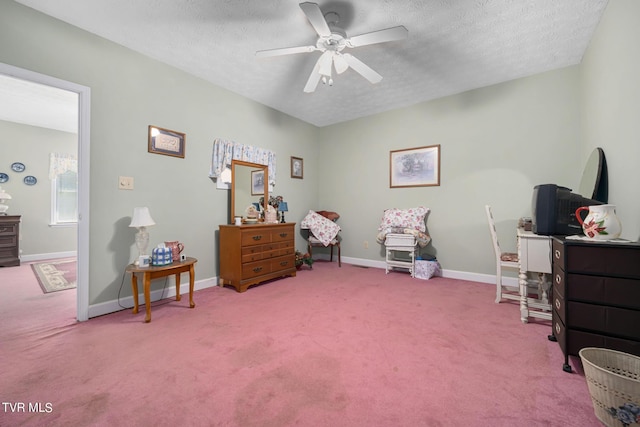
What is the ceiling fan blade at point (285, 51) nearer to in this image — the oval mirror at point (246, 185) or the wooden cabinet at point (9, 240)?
the oval mirror at point (246, 185)

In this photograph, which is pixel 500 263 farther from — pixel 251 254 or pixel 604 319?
pixel 251 254

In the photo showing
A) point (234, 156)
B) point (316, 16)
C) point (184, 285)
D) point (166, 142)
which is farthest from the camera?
point (234, 156)

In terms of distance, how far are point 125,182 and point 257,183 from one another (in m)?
1.68

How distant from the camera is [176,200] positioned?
3.11 m

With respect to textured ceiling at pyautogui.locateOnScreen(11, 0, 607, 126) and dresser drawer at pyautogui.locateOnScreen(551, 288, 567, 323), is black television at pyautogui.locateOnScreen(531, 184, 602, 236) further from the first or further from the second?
textured ceiling at pyautogui.locateOnScreen(11, 0, 607, 126)

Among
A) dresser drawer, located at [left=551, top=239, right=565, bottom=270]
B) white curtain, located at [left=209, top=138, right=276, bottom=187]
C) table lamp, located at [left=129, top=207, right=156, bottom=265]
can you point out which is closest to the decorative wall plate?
white curtain, located at [left=209, top=138, right=276, bottom=187]

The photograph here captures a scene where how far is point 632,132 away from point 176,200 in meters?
4.11

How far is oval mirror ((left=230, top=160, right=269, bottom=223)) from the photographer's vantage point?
3652mm

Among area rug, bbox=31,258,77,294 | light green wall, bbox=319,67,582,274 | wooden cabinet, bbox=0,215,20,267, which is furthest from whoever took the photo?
wooden cabinet, bbox=0,215,20,267

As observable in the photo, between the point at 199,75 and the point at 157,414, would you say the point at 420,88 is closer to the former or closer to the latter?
the point at 199,75

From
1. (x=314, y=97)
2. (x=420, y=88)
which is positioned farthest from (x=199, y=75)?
(x=420, y=88)

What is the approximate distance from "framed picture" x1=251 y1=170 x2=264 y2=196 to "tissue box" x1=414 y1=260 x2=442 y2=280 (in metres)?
2.63

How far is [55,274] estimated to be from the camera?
403 centimetres

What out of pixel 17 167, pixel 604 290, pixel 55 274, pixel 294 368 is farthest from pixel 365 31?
pixel 17 167
